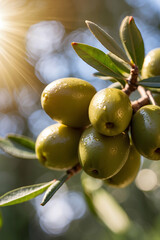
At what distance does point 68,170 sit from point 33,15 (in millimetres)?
3516

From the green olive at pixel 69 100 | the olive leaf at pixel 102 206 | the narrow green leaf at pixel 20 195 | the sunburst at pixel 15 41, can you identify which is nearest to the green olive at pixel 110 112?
the green olive at pixel 69 100

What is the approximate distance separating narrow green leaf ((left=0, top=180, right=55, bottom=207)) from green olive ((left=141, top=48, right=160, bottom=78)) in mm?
775

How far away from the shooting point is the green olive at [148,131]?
969 millimetres

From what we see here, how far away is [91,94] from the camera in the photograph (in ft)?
3.81

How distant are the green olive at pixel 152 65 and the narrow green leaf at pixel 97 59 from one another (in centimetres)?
22

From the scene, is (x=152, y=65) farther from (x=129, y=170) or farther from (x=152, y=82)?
(x=129, y=170)

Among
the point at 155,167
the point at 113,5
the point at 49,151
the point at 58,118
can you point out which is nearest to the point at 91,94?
the point at 58,118

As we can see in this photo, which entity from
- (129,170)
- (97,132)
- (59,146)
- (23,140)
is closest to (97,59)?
(97,132)

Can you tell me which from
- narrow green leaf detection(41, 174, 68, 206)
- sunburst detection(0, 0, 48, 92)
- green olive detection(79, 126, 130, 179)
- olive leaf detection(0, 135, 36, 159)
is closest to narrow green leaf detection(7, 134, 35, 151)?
olive leaf detection(0, 135, 36, 159)

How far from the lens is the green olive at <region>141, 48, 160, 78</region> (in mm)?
1248

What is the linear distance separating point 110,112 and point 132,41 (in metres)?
0.40

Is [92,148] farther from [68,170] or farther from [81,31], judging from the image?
[81,31]

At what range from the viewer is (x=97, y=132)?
3.46ft

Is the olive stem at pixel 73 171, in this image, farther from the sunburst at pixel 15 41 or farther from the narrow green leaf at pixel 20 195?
the sunburst at pixel 15 41
